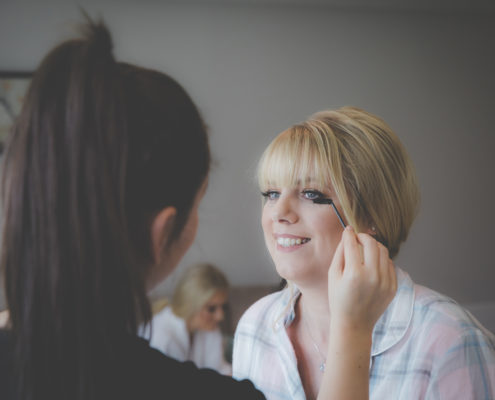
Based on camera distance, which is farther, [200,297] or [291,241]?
[200,297]

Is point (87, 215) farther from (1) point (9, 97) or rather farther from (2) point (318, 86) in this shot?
(2) point (318, 86)

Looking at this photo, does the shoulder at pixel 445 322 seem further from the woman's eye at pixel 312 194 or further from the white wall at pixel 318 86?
the white wall at pixel 318 86

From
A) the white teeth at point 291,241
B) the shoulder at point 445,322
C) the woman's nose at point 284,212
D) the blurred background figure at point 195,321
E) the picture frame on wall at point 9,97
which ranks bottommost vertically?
the blurred background figure at point 195,321

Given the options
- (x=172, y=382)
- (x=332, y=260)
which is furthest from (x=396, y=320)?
(x=172, y=382)

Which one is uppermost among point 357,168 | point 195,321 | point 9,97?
point 9,97

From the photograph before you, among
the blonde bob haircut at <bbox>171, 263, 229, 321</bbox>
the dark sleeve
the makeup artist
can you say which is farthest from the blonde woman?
the blonde bob haircut at <bbox>171, 263, 229, 321</bbox>

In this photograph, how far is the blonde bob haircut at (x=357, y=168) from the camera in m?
0.93

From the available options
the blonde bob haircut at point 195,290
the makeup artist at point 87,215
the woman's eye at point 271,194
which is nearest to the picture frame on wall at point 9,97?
the blonde bob haircut at point 195,290

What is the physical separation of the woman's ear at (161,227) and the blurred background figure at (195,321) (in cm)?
181

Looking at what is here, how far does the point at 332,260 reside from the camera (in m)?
0.89

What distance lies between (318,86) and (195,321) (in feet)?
6.10

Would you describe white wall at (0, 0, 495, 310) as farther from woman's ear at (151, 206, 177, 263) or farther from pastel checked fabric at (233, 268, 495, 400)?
woman's ear at (151, 206, 177, 263)

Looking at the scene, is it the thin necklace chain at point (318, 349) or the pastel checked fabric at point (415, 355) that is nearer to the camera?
the pastel checked fabric at point (415, 355)

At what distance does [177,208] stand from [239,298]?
7.36 feet
